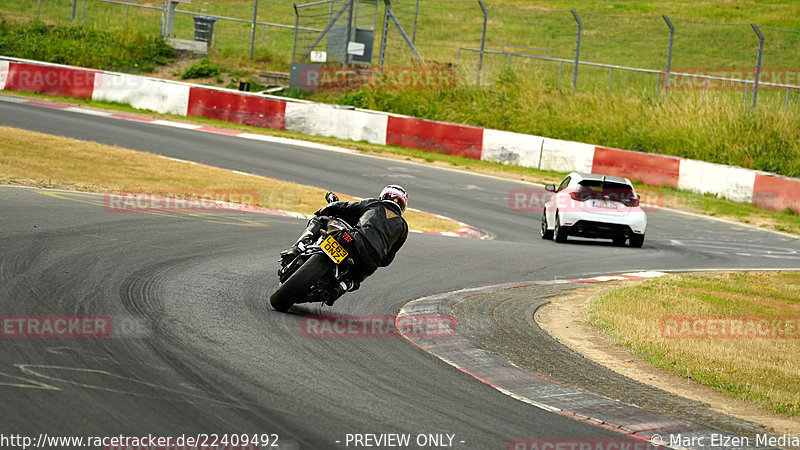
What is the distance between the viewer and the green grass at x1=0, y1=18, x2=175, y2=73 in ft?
109

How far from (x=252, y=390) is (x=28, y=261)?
12.8 feet

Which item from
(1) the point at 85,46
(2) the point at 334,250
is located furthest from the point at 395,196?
(1) the point at 85,46

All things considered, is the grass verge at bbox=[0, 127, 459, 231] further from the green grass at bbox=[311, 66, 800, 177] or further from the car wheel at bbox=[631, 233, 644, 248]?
the green grass at bbox=[311, 66, 800, 177]

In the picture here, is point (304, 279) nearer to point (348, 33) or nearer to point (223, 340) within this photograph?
point (223, 340)

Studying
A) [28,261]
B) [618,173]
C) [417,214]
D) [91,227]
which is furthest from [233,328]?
[618,173]

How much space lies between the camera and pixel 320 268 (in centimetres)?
773

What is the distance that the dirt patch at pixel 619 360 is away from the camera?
6.37 metres

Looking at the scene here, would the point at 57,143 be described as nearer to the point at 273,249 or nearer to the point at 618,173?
the point at 273,249

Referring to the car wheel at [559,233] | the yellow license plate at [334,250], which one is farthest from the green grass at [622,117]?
the yellow license plate at [334,250]

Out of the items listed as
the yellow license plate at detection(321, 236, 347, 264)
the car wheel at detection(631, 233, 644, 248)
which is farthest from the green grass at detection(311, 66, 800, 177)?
the yellow license plate at detection(321, 236, 347, 264)

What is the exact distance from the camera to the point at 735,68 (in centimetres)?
3247

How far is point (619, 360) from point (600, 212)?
8.65 metres

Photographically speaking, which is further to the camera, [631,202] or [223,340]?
[631,202]

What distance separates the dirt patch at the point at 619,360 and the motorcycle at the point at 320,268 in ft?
7.32
